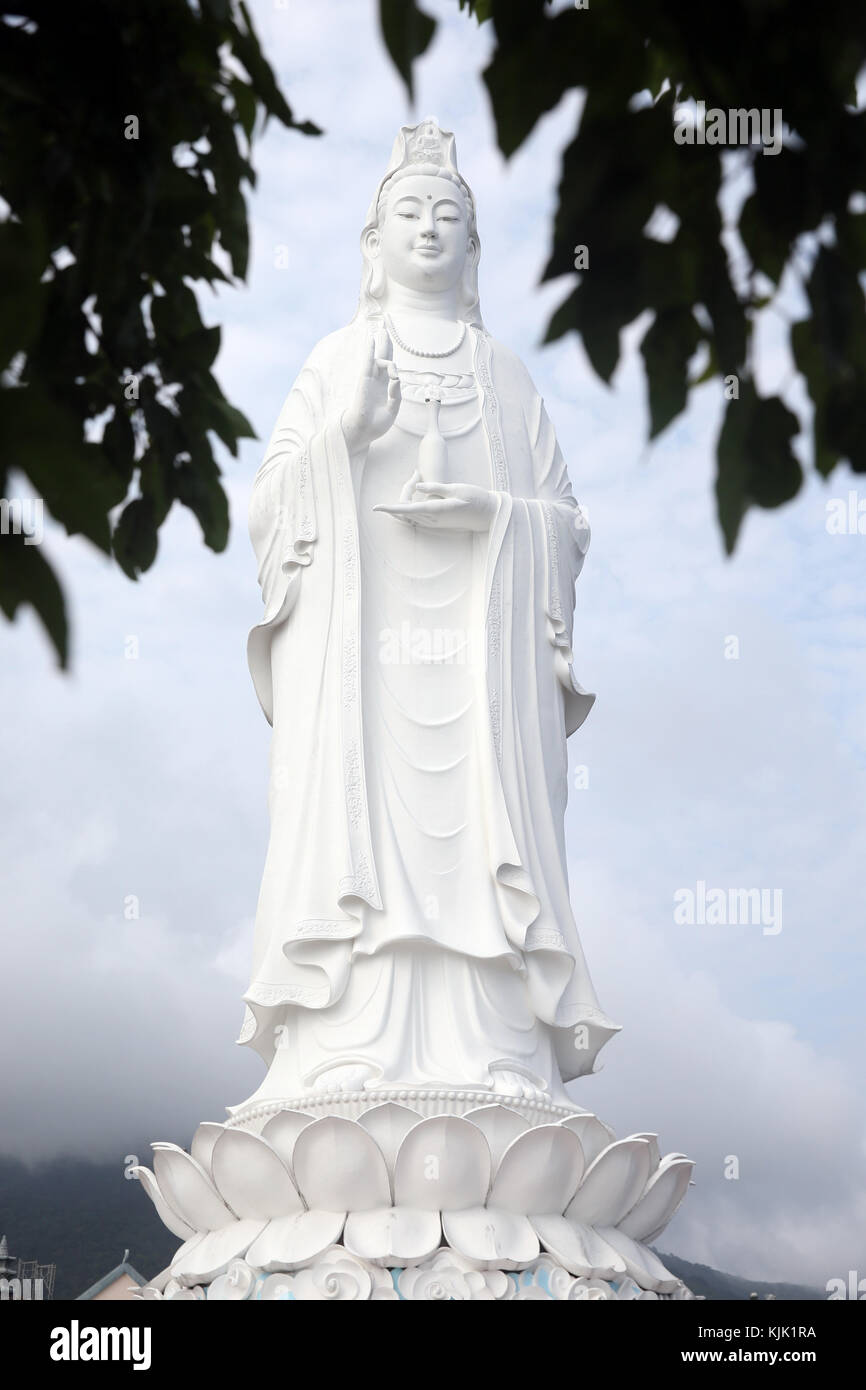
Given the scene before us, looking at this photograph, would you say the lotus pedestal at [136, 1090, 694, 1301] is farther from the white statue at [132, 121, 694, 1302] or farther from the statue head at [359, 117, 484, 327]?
the statue head at [359, 117, 484, 327]

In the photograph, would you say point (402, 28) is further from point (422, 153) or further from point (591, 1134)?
point (422, 153)

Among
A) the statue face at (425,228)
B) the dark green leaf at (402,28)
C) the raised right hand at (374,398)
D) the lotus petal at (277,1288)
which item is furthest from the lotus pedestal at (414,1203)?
the dark green leaf at (402,28)

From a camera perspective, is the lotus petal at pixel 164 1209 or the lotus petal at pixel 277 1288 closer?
the lotus petal at pixel 277 1288

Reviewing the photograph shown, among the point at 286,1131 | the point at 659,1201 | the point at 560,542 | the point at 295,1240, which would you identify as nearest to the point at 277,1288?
the point at 295,1240

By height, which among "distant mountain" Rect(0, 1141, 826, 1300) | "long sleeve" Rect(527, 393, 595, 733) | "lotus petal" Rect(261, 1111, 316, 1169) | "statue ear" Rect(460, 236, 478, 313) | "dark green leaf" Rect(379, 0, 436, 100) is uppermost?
"statue ear" Rect(460, 236, 478, 313)

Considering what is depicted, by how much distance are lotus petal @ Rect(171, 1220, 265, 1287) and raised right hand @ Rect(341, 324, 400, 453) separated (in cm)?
283

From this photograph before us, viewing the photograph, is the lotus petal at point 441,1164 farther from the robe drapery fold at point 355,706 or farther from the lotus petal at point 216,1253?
the robe drapery fold at point 355,706

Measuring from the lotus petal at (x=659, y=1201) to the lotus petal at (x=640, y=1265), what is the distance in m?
0.06

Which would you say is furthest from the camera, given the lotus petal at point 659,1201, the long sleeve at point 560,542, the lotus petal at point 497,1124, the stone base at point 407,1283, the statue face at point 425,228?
the statue face at point 425,228

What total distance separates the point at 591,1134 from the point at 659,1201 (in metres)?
0.39

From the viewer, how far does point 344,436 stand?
6309 millimetres

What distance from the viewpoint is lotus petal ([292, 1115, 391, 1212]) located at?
5027mm

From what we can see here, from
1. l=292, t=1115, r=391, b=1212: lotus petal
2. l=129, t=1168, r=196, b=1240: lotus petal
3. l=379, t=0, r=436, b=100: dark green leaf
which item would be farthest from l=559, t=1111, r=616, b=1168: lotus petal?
l=379, t=0, r=436, b=100: dark green leaf

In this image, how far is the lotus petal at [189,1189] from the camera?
5355 mm
